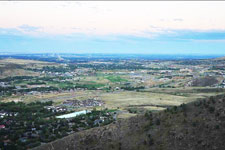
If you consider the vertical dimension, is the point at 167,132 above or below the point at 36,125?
above

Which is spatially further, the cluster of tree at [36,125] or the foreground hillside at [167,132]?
the cluster of tree at [36,125]

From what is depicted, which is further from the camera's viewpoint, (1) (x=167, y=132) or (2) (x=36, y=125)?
(2) (x=36, y=125)

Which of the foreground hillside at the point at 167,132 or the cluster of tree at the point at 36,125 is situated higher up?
the foreground hillside at the point at 167,132

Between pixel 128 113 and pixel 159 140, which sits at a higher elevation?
pixel 159 140

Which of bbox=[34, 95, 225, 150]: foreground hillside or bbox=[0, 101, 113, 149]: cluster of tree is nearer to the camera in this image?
bbox=[34, 95, 225, 150]: foreground hillside

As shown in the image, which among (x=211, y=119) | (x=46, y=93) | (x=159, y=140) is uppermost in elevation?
(x=211, y=119)

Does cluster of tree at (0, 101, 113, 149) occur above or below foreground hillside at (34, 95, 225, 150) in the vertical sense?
below

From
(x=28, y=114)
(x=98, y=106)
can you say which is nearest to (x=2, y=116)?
(x=28, y=114)

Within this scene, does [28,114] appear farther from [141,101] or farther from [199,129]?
[199,129]
